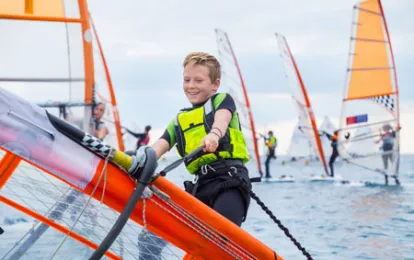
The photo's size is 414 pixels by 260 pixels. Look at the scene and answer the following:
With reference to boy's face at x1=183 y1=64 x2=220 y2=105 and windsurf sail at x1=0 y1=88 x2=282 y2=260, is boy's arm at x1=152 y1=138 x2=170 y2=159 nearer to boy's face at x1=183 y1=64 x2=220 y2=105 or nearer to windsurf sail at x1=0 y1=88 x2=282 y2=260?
boy's face at x1=183 y1=64 x2=220 y2=105

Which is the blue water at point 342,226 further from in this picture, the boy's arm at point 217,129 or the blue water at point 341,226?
the boy's arm at point 217,129

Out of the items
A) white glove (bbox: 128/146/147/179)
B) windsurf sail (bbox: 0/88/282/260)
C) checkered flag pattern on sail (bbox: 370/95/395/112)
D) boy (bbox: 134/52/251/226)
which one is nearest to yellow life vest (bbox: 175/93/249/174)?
boy (bbox: 134/52/251/226)

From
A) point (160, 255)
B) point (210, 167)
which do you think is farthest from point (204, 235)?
point (210, 167)

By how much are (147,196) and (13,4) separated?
6991mm

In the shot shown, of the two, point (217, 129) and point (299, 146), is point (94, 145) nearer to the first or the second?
point (217, 129)

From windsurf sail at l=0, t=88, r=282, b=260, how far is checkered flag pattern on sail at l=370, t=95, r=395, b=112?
57.5ft

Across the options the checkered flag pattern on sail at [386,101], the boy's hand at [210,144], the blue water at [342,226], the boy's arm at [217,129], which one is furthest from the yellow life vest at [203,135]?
the checkered flag pattern on sail at [386,101]

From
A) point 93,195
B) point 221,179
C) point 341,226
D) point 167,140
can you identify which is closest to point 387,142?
point 341,226

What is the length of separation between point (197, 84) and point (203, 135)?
0.23 m

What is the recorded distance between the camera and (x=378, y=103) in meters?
19.9

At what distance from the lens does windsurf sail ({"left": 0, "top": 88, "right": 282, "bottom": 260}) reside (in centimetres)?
220

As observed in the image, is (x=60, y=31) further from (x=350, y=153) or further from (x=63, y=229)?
(x=350, y=153)

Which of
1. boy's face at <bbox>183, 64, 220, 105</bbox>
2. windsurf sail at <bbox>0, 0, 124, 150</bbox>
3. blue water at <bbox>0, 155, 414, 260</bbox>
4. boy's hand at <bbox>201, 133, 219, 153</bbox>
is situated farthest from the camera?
windsurf sail at <bbox>0, 0, 124, 150</bbox>

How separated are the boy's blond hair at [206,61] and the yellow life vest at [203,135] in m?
0.10
